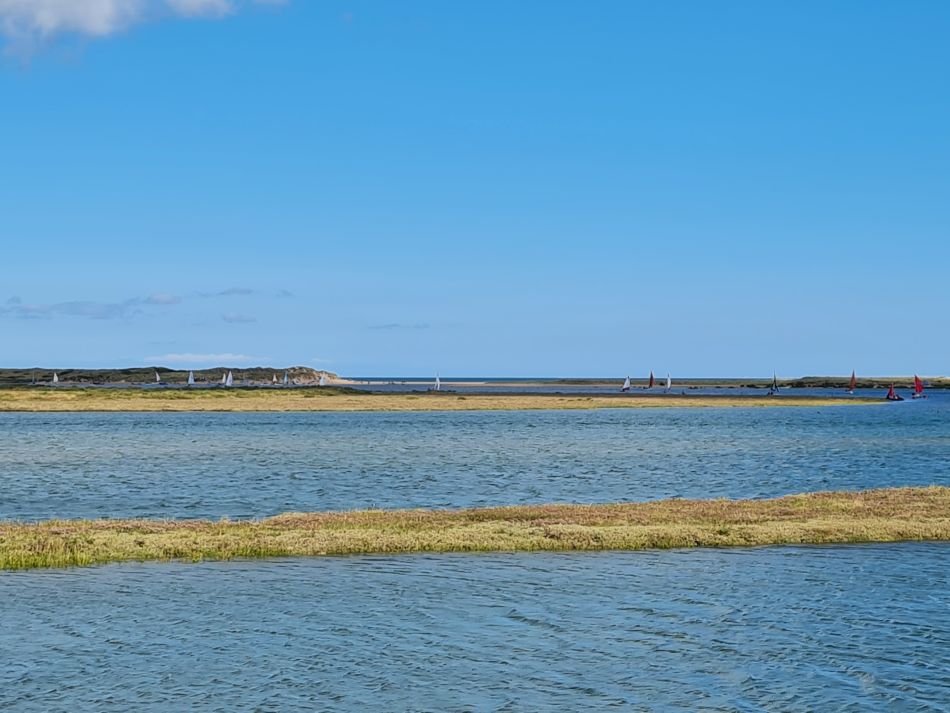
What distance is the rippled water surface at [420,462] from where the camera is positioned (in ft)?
155

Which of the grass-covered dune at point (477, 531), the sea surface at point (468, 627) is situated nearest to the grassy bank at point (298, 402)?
the sea surface at point (468, 627)

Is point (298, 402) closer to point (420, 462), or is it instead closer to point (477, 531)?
point (420, 462)

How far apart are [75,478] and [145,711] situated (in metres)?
40.4

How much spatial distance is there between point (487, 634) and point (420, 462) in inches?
1685

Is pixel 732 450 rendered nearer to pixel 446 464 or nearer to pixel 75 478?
pixel 446 464

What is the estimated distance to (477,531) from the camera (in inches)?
1328

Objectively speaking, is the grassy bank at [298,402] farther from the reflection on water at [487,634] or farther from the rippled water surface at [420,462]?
the reflection on water at [487,634]

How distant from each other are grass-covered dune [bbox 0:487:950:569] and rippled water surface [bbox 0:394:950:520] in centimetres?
725

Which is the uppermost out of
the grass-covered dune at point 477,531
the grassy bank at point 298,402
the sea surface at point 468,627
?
the grassy bank at point 298,402

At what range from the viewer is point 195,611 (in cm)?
2419

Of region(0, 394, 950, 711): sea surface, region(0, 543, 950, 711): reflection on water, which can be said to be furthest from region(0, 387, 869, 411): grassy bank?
region(0, 543, 950, 711): reflection on water

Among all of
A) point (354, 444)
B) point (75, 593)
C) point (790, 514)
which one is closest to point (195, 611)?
point (75, 593)

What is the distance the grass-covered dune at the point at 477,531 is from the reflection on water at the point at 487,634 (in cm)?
134

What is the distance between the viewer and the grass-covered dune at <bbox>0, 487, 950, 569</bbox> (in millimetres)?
31000
